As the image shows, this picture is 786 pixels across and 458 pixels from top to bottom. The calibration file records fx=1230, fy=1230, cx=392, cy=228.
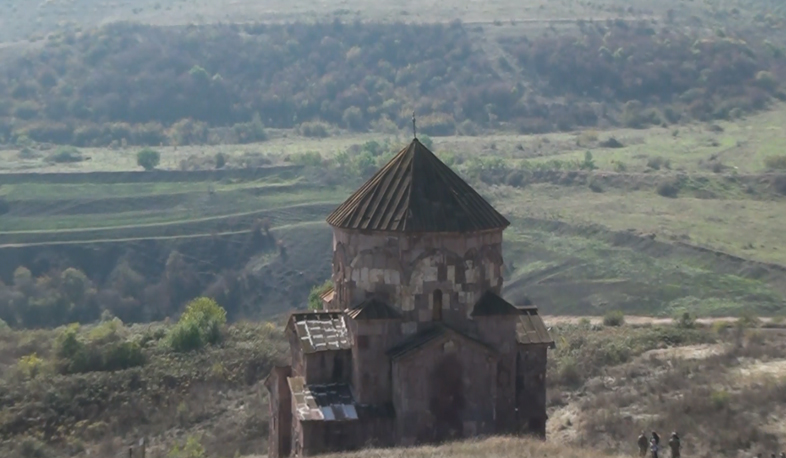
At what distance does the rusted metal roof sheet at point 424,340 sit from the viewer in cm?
1820

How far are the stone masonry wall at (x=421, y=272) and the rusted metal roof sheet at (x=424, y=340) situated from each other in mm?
151

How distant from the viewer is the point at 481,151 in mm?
72938

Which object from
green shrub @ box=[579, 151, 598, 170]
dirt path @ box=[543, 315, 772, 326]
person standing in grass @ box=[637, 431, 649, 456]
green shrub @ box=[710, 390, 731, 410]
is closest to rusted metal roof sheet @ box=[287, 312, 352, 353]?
person standing in grass @ box=[637, 431, 649, 456]

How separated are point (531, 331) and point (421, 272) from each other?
247cm

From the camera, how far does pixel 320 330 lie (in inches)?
750

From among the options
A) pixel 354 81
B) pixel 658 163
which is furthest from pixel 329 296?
pixel 354 81

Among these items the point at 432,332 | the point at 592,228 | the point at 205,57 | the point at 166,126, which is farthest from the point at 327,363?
the point at 205,57

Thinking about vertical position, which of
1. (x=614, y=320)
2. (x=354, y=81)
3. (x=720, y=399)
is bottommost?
(x=614, y=320)

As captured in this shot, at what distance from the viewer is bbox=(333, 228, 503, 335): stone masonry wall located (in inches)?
730

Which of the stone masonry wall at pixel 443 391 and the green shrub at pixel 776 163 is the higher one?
the green shrub at pixel 776 163

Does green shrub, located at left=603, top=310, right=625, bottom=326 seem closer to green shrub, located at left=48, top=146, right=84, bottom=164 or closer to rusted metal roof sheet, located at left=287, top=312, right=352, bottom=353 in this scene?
rusted metal roof sheet, located at left=287, top=312, right=352, bottom=353

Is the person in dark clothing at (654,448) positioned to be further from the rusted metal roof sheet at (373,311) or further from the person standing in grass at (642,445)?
the rusted metal roof sheet at (373,311)

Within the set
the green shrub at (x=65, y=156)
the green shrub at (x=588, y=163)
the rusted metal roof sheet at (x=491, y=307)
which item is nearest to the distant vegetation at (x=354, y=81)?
the green shrub at (x=65, y=156)

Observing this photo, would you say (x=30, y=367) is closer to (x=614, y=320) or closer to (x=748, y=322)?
(x=614, y=320)
